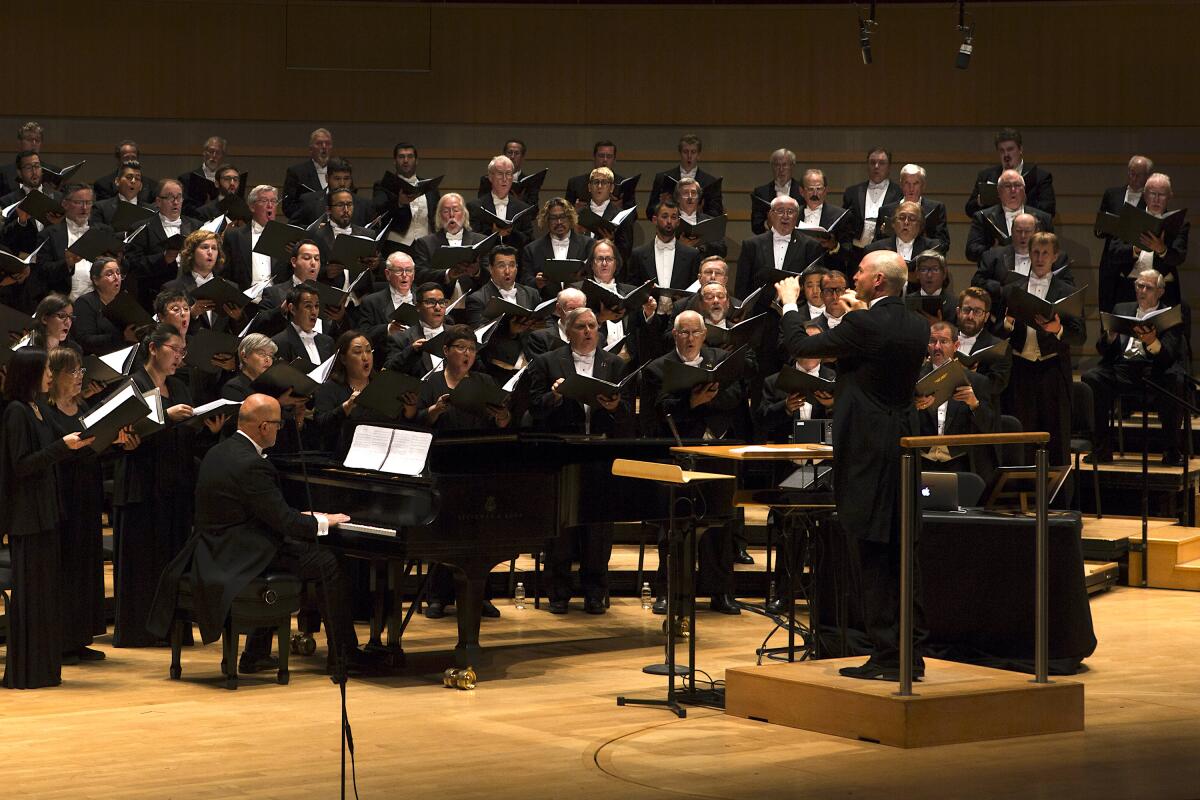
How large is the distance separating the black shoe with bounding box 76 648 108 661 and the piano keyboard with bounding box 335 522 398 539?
110 centimetres

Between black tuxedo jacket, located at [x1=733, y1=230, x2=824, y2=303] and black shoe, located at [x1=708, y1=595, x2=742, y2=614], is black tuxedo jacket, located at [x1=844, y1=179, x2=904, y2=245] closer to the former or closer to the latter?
black tuxedo jacket, located at [x1=733, y1=230, x2=824, y2=303]

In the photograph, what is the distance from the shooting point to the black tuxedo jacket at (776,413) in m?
6.97

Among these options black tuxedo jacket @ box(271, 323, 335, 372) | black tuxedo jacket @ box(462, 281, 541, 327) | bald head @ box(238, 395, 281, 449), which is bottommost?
bald head @ box(238, 395, 281, 449)

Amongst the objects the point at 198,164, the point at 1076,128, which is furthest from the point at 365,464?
the point at 1076,128


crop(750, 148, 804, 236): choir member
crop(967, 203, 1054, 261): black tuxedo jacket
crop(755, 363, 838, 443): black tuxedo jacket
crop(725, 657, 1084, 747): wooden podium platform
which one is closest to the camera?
crop(725, 657, 1084, 747): wooden podium platform

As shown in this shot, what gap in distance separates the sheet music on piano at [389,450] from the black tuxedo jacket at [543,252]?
2.39m

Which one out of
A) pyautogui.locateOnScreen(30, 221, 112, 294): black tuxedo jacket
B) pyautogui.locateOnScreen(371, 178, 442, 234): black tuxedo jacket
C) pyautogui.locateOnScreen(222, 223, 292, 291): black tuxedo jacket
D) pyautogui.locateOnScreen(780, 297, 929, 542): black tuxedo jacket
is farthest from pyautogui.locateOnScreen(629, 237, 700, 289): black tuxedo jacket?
pyautogui.locateOnScreen(780, 297, 929, 542): black tuxedo jacket

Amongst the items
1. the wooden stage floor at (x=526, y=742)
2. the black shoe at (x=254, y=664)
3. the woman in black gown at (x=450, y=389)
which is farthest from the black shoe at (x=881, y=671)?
the woman in black gown at (x=450, y=389)

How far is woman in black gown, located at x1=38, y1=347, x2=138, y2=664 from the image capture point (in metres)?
5.56

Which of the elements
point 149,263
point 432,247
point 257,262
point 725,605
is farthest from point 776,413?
point 149,263

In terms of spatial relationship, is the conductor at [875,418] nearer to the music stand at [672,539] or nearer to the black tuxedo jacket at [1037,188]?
the music stand at [672,539]

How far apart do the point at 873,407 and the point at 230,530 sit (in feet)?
7.36

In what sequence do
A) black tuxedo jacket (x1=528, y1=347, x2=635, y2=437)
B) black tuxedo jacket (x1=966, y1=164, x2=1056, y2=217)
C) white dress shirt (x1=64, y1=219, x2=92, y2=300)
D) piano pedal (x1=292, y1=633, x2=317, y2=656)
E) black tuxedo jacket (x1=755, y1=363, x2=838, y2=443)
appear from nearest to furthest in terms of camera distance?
piano pedal (x1=292, y1=633, x2=317, y2=656) → black tuxedo jacket (x1=528, y1=347, x2=635, y2=437) → black tuxedo jacket (x1=755, y1=363, x2=838, y2=443) → white dress shirt (x1=64, y1=219, x2=92, y2=300) → black tuxedo jacket (x1=966, y1=164, x2=1056, y2=217)

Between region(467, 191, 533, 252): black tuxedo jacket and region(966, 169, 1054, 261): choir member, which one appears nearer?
region(467, 191, 533, 252): black tuxedo jacket
